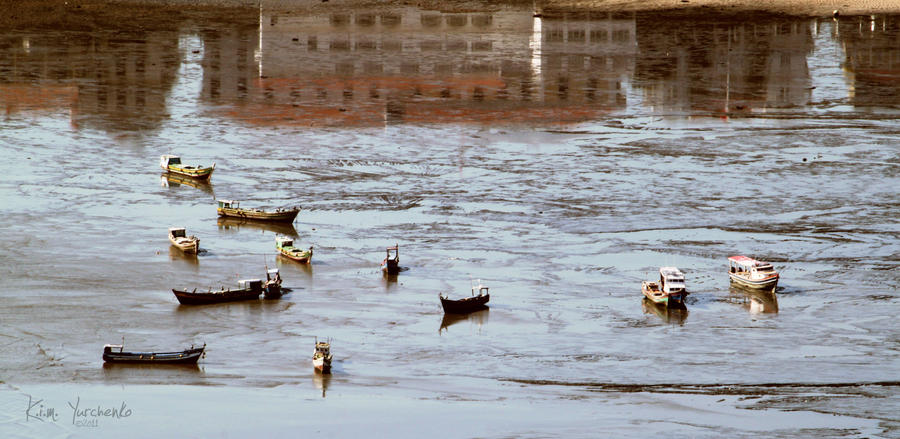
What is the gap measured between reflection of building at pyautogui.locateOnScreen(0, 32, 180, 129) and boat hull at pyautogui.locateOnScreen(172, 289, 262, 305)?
22712 mm

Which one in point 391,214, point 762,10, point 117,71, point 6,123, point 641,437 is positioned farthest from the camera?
point 762,10

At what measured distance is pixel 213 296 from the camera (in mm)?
32250

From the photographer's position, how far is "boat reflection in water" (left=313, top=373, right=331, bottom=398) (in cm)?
2688

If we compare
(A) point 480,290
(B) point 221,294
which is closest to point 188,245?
(B) point 221,294

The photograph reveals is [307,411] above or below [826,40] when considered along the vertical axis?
below

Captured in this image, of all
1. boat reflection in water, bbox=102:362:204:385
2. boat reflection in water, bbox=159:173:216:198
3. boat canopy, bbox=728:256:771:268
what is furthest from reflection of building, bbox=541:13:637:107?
boat reflection in water, bbox=102:362:204:385

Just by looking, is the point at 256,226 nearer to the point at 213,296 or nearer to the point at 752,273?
the point at 213,296

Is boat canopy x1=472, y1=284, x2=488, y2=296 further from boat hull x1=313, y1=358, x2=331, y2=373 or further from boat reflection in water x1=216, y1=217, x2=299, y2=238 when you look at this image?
boat reflection in water x1=216, y1=217, x2=299, y2=238

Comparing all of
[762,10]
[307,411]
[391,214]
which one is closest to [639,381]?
[307,411]

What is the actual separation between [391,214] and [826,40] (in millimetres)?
42909

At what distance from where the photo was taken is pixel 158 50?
72.1 m

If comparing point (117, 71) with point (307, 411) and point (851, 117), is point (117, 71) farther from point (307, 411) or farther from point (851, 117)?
point (307, 411)

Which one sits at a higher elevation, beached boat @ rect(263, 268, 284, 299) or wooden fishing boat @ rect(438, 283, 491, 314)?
beached boat @ rect(263, 268, 284, 299)

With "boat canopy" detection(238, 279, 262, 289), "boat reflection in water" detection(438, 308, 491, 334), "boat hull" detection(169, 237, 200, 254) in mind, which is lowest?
"boat reflection in water" detection(438, 308, 491, 334)
